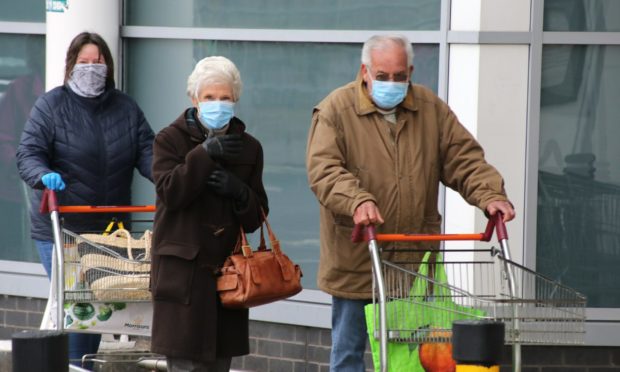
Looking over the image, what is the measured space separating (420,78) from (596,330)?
1786 mm

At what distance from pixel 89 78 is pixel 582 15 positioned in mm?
2853

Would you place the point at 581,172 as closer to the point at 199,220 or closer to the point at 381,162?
the point at 381,162

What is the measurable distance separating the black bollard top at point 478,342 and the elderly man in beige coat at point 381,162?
115 cm

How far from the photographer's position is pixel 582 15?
8.37 meters

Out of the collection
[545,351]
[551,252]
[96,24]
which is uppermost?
[96,24]

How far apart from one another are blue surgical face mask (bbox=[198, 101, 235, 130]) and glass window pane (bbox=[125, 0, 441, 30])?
270 cm

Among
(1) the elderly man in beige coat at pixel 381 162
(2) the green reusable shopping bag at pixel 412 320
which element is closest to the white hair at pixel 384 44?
(1) the elderly man in beige coat at pixel 381 162

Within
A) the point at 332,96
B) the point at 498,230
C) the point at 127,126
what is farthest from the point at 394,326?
the point at 127,126

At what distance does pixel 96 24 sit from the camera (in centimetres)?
938

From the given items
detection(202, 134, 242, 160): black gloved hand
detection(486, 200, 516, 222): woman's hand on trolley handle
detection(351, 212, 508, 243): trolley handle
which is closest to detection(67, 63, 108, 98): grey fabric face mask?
detection(202, 134, 242, 160): black gloved hand

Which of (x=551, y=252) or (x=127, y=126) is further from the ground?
(x=127, y=126)

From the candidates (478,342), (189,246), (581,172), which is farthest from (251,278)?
(581,172)

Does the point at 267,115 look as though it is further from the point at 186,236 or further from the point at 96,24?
the point at 186,236

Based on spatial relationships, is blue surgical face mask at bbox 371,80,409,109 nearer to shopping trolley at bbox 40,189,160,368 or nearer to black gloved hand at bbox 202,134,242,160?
black gloved hand at bbox 202,134,242,160
